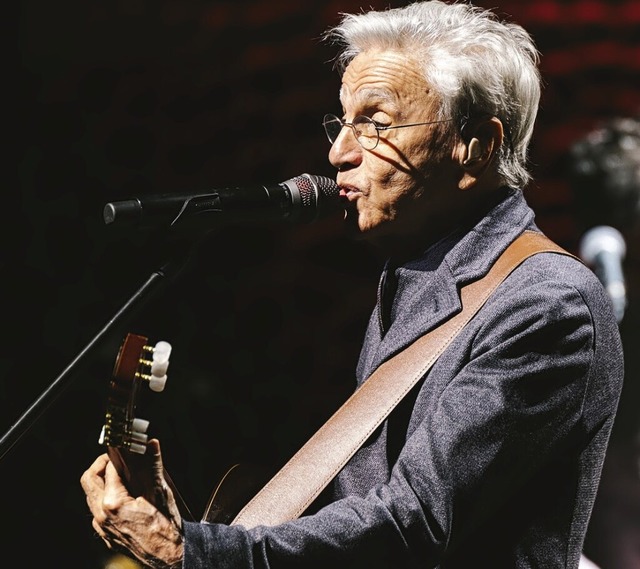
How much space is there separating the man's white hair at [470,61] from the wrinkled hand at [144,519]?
92 centimetres

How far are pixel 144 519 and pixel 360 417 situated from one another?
46 cm

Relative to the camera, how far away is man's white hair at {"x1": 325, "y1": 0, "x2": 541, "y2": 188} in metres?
1.93

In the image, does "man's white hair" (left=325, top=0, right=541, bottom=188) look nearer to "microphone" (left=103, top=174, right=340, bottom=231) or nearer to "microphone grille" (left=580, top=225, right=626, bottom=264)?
"microphone" (left=103, top=174, right=340, bottom=231)

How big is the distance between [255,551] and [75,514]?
1.93 m

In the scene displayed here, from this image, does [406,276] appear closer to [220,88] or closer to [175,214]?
[175,214]

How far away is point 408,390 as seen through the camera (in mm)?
1746

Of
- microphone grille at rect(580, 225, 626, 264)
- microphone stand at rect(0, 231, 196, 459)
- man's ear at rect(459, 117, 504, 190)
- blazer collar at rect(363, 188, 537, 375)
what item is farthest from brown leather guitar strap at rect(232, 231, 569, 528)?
microphone grille at rect(580, 225, 626, 264)

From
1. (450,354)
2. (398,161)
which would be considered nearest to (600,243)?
(398,161)

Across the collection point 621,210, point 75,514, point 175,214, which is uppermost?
point 175,214

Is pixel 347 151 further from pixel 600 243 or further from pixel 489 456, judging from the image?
pixel 600 243

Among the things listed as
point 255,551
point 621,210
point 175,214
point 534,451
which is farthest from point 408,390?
point 621,210

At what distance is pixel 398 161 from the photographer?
6.33 feet

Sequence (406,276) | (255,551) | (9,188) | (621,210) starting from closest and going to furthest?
(255,551)
(406,276)
(621,210)
(9,188)

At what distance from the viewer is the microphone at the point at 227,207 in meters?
1.54
